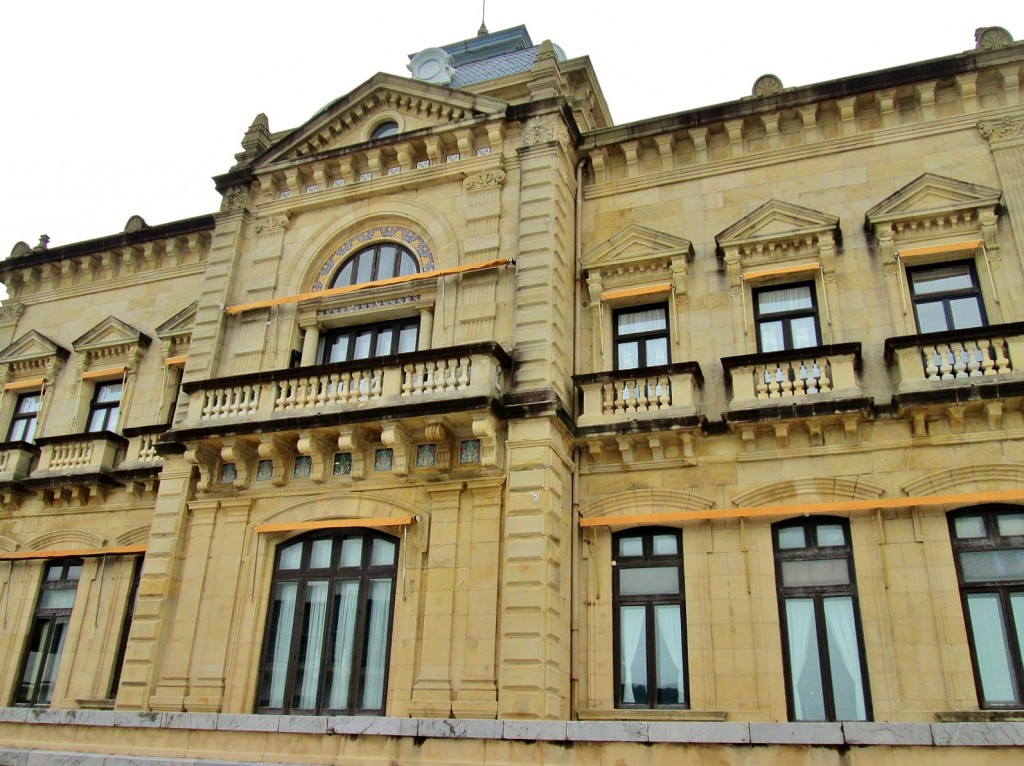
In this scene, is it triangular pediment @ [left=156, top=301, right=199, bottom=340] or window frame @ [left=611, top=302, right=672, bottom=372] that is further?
triangular pediment @ [left=156, top=301, right=199, bottom=340]

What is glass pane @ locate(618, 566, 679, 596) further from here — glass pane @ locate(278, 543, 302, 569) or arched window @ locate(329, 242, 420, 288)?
arched window @ locate(329, 242, 420, 288)

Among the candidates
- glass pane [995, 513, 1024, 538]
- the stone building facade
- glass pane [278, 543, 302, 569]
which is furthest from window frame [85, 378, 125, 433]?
glass pane [995, 513, 1024, 538]

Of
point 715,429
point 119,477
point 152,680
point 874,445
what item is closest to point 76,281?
point 119,477

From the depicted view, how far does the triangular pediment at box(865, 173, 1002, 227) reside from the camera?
55.7 feet

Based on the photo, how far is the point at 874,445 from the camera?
15.7m

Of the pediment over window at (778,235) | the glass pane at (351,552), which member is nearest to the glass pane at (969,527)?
the pediment over window at (778,235)

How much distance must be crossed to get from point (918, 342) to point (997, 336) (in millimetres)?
1275

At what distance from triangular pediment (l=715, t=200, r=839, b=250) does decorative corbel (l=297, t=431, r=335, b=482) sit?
29.5ft

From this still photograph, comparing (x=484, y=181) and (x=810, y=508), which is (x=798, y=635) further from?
(x=484, y=181)

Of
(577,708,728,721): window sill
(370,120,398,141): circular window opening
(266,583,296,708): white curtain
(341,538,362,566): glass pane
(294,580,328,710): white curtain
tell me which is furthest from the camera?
(370,120,398,141): circular window opening

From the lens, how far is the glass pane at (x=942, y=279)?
55.8ft

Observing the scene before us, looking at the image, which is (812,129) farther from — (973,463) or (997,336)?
(973,463)

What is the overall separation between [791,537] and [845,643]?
1980 millimetres

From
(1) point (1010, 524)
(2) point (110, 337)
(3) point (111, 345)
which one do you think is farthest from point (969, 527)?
(2) point (110, 337)
